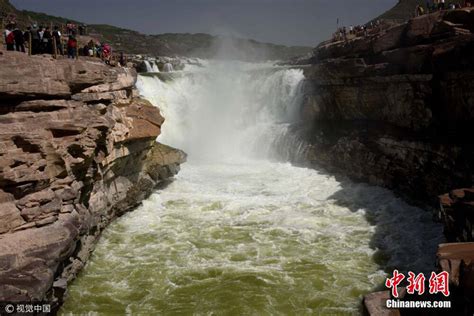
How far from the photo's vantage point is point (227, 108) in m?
30.5

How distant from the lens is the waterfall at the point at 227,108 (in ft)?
88.4

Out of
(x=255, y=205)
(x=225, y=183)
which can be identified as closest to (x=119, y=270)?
(x=255, y=205)

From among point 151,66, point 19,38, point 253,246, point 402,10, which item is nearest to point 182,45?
point 402,10

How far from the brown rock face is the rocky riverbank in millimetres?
41

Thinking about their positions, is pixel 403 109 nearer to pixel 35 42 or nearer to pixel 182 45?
pixel 35 42

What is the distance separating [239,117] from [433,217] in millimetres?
17673

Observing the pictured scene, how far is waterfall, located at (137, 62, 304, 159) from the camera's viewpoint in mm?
26938

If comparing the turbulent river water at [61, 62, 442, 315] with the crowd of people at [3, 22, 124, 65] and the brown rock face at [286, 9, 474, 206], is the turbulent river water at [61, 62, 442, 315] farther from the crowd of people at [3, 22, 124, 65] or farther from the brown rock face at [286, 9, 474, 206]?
the crowd of people at [3, 22, 124, 65]

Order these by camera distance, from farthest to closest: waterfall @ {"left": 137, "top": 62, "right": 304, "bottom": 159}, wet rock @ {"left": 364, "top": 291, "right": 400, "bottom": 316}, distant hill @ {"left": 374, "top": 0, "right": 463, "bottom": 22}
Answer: distant hill @ {"left": 374, "top": 0, "right": 463, "bottom": 22} < waterfall @ {"left": 137, "top": 62, "right": 304, "bottom": 159} < wet rock @ {"left": 364, "top": 291, "right": 400, "bottom": 316}

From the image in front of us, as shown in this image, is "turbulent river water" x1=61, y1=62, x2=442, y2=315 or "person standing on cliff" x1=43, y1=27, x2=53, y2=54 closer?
"turbulent river water" x1=61, y1=62, x2=442, y2=315

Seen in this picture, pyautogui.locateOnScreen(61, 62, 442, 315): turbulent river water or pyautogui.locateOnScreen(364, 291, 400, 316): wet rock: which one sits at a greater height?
pyautogui.locateOnScreen(364, 291, 400, 316): wet rock

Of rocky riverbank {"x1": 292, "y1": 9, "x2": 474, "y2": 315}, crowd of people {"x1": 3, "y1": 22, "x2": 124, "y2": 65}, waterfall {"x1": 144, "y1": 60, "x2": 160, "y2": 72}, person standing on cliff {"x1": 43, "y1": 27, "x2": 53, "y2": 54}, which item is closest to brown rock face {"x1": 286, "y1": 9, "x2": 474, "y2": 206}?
rocky riverbank {"x1": 292, "y1": 9, "x2": 474, "y2": 315}

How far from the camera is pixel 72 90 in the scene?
1216 cm

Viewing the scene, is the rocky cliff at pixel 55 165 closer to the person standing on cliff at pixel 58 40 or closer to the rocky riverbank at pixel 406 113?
the person standing on cliff at pixel 58 40
